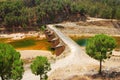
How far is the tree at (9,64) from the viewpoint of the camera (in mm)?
46531

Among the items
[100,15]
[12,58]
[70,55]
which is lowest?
[100,15]

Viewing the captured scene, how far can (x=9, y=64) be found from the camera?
4753cm

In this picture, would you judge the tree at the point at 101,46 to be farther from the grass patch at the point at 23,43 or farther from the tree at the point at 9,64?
the grass patch at the point at 23,43

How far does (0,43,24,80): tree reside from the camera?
46531 mm

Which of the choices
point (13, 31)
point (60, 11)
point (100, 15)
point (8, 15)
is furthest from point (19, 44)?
point (100, 15)

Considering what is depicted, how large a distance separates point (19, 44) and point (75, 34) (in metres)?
31.7

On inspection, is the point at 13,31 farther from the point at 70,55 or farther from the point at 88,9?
the point at 70,55

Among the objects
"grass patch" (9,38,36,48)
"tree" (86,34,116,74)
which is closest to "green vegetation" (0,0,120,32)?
"grass patch" (9,38,36,48)

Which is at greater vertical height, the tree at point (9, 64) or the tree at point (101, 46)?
the tree at point (9, 64)

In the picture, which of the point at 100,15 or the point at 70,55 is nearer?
the point at 70,55

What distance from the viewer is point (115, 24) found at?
151875 millimetres

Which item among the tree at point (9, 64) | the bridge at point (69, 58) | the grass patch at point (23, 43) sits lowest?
the grass patch at point (23, 43)

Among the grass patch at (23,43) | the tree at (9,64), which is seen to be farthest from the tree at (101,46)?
the grass patch at (23,43)

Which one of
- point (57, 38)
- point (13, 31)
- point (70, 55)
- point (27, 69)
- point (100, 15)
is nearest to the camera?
point (27, 69)
